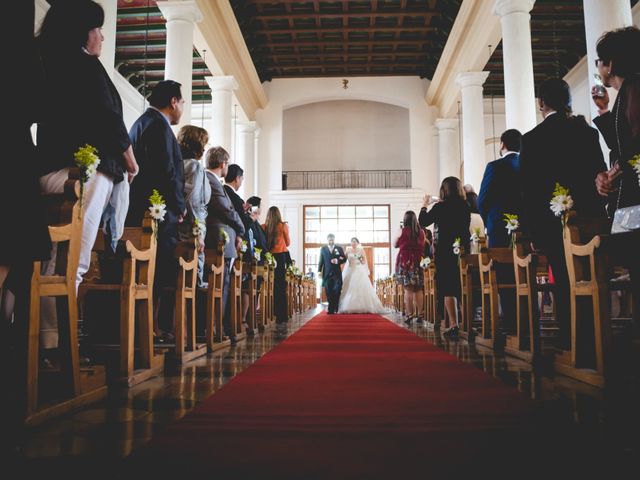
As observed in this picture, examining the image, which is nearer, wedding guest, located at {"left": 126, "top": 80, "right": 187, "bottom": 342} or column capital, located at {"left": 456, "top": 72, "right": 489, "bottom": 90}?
wedding guest, located at {"left": 126, "top": 80, "right": 187, "bottom": 342}

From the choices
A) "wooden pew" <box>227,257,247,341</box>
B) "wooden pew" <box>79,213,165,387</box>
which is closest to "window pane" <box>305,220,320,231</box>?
"wooden pew" <box>227,257,247,341</box>

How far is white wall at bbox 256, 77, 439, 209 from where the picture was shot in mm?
17281

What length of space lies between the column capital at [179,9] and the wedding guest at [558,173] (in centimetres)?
770

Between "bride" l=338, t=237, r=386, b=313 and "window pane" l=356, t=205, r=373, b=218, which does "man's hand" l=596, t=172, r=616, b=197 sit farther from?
"window pane" l=356, t=205, r=373, b=218

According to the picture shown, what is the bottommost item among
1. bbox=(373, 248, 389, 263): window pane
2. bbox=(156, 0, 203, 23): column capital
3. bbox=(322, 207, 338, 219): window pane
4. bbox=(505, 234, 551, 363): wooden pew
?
bbox=(505, 234, 551, 363): wooden pew

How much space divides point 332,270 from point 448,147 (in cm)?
856

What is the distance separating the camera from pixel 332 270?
9789 millimetres

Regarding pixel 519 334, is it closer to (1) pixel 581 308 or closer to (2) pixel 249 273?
(1) pixel 581 308

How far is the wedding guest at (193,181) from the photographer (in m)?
3.80

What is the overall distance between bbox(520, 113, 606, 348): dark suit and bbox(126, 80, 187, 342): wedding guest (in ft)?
7.09

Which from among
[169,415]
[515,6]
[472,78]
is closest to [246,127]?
[472,78]

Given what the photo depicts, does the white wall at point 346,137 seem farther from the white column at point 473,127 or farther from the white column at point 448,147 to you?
the white column at point 473,127

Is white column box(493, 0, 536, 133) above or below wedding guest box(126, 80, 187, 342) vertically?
above

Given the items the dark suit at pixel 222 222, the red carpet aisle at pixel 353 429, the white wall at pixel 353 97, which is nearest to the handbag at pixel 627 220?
the red carpet aisle at pixel 353 429
